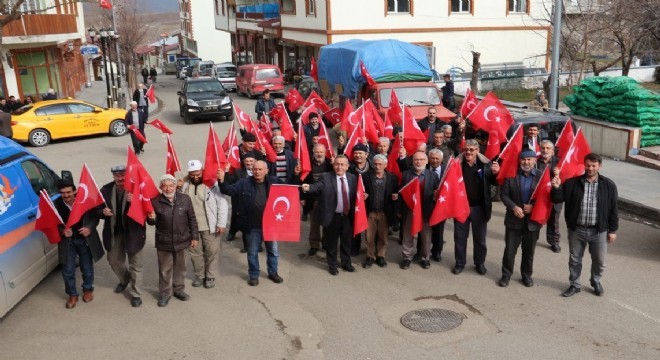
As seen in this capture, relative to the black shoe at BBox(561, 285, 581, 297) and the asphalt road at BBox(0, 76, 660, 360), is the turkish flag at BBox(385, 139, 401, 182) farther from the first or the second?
the black shoe at BBox(561, 285, 581, 297)

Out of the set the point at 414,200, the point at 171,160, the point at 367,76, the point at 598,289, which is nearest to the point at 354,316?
the point at 414,200

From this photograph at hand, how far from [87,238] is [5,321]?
1.29m

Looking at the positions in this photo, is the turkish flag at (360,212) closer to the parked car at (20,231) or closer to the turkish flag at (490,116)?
the parked car at (20,231)

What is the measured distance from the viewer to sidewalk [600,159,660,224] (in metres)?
10.8

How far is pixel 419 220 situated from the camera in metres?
8.16

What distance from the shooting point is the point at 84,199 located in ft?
23.0

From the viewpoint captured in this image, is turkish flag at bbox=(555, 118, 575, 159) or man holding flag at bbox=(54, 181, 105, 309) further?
turkish flag at bbox=(555, 118, 575, 159)

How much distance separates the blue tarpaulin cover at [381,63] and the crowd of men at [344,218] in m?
9.65

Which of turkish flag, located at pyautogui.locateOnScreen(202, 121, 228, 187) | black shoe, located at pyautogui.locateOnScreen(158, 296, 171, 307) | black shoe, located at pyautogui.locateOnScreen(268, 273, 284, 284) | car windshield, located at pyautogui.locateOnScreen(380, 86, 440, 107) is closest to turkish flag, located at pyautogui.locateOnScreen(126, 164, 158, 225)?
turkish flag, located at pyautogui.locateOnScreen(202, 121, 228, 187)

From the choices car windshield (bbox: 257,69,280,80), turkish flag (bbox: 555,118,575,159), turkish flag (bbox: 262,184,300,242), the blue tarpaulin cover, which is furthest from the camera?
car windshield (bbox: 257,69,280,80)

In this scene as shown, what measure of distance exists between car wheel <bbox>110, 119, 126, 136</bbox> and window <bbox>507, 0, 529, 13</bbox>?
22472mm

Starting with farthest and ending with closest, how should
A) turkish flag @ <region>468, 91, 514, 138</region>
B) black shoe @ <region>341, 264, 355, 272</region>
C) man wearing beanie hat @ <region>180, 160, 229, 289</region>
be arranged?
turkish flag @ <region>468, 91, 514, 138</region>
black shoe @ <region>341, 264, 355, 272</region>
man wearing beanie hat @ <region>180, 160, 229, 289</region>

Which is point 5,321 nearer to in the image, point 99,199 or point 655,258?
point 99,199

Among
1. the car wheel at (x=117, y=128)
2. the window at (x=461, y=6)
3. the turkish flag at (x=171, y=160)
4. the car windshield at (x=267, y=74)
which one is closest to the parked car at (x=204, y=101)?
the car wheel at (x=117, y=128)
